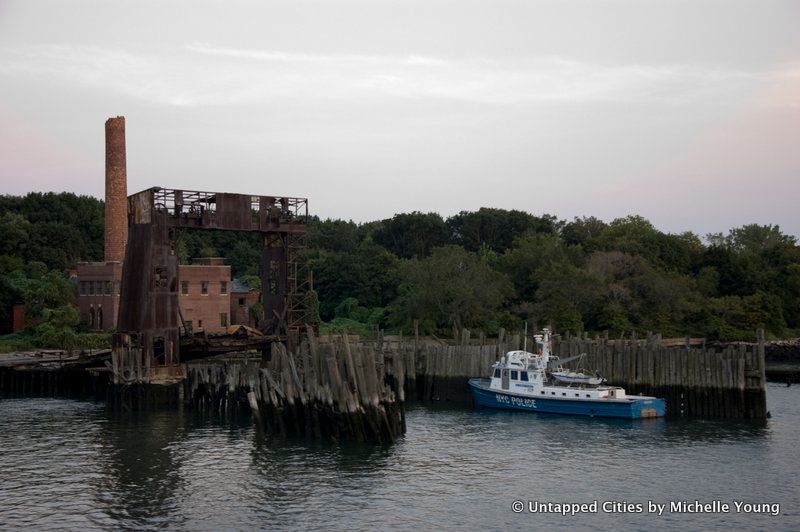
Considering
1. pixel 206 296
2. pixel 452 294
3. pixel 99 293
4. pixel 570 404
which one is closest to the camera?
pixel 570 404

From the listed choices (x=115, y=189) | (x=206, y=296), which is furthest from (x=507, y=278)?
(x=115, y=189)

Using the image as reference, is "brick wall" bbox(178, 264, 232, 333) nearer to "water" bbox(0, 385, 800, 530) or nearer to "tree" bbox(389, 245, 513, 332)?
"tree" bbox(389, 245, 513, 332)

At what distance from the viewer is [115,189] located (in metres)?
87.7

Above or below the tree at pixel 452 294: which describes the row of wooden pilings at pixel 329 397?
below

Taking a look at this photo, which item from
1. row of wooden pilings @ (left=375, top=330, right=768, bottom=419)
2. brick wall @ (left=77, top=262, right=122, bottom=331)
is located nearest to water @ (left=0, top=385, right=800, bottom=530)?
row of wooden pilings @ (left=375, top=330, right=768, bottom=419)

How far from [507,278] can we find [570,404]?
1529 inches

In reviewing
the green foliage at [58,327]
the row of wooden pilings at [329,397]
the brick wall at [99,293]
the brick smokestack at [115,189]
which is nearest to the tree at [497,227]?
the brick smokestack at [115,189]

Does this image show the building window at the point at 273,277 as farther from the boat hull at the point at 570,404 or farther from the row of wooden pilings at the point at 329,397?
the row of wooden pilings at the point at 329,397

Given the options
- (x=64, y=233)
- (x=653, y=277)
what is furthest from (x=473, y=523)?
(x=64, y=233)

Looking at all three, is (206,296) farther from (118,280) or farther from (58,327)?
(58,327)

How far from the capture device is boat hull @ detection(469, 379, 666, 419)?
4631 cm

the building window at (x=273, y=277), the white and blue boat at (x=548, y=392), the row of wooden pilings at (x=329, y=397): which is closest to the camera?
the row of wooden pilings at (x=329, y=397)

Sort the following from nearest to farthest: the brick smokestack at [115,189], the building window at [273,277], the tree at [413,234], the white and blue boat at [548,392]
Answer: the white and blue boat at [548,392]
the building window at [273,277]
the brick smokestack at [115,189]
the tree at [413,234]

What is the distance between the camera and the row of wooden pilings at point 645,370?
151 feet
